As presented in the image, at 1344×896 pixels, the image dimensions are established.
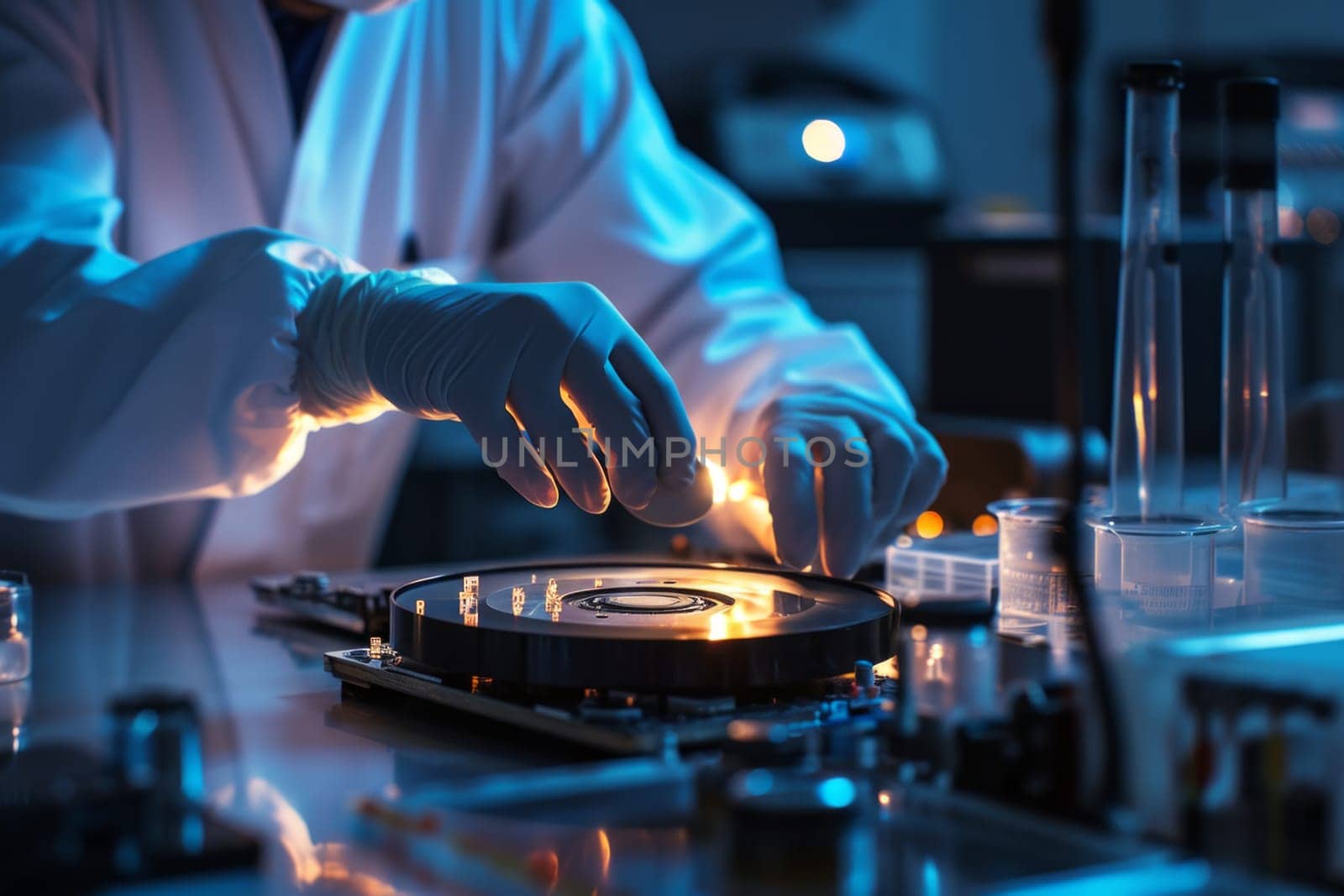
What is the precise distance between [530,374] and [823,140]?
2.93m

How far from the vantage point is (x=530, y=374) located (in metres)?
1.00

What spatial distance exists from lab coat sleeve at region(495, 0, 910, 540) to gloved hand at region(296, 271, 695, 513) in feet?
1.68

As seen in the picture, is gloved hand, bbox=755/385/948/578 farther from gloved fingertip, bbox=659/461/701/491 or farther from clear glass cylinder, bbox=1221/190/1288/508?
clear glass cylinder, bbox=1221/190/1288/508

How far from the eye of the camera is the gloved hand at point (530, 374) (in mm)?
997

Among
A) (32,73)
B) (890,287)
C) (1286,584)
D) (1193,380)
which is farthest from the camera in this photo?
(890,287)

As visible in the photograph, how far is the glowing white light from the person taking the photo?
376cm

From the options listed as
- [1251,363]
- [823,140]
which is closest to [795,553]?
[1251,363]

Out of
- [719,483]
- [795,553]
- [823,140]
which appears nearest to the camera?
[795,553]

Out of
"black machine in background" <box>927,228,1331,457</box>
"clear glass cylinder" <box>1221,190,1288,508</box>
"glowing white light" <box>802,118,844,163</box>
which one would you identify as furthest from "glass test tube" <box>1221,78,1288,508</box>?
"glowing white light" <box>802,118,844,163</box>

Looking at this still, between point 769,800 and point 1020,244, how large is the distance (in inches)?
105

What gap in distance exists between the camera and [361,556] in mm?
1847

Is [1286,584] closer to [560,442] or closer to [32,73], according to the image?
[560,442]

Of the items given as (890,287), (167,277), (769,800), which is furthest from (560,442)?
(890,287)

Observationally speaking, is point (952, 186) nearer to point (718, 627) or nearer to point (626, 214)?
point (626, 214)
